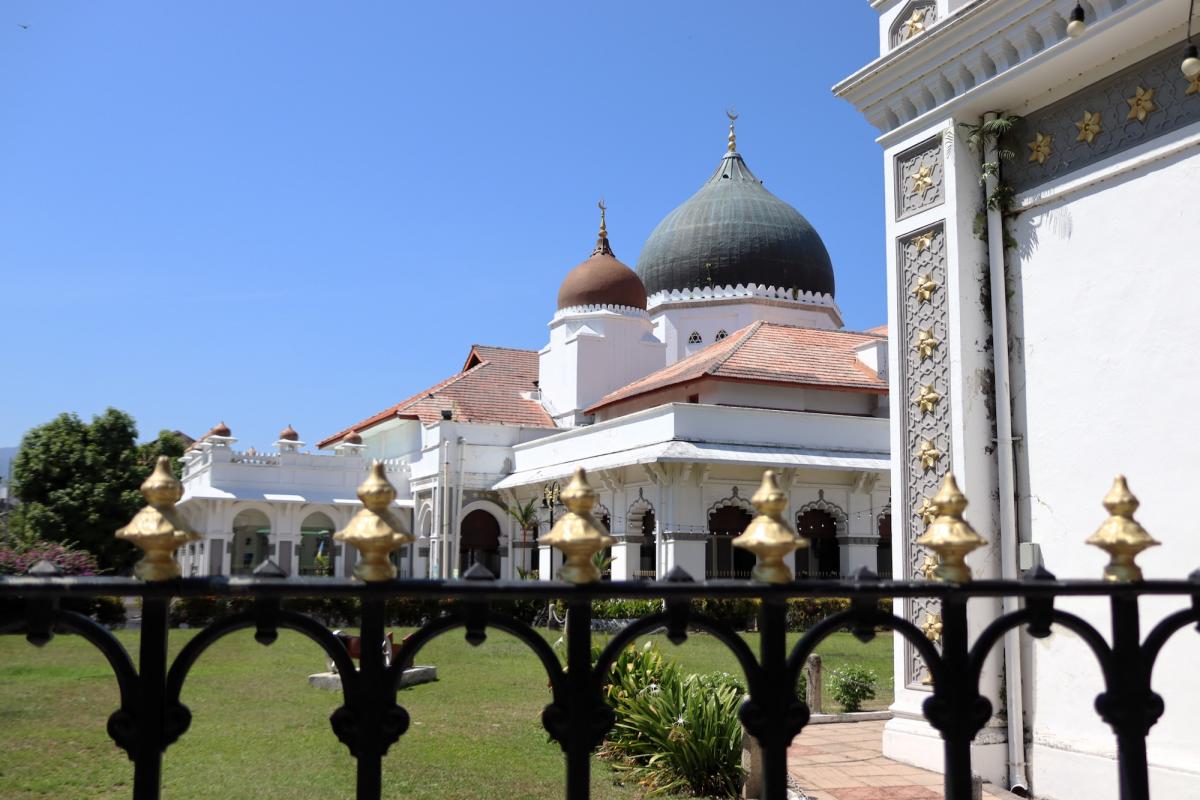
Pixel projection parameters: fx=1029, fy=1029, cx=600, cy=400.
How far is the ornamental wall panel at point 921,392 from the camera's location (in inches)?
258

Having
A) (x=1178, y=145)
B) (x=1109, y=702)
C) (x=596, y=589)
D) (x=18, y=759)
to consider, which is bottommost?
(x=18, y=759)

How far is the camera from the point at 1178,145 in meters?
5.45

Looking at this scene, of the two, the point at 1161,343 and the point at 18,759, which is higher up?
the point at 1161,343

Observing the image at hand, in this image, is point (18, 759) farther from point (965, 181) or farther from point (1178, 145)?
point (1178, 145)

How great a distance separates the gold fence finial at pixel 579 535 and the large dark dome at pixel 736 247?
27.5 meters

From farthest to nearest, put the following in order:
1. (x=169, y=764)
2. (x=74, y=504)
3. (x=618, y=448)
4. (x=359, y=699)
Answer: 1. (x=74, y=504)
2. (x=618, y=448)
3. (x=169, y=764)
4. (x=359, y=699)

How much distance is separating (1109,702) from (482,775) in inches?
207

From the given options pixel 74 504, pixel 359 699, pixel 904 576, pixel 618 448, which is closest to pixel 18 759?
pixel 904 576

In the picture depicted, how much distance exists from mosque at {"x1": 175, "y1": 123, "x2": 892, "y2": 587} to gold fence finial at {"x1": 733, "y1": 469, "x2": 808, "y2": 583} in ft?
59.3

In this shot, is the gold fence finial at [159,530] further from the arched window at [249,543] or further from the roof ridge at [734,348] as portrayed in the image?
the arched window at [249,543]

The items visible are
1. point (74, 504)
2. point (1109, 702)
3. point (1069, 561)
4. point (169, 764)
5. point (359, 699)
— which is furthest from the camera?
point (74, 504)

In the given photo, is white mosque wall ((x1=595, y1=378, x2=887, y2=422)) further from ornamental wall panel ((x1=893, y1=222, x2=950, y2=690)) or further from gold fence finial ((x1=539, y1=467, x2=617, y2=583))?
gold fence finial ((x1=539, y1=467, x2=617, y2=583))

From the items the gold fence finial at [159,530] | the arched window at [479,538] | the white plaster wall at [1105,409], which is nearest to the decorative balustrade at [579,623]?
the gold fence finial at [159,530]

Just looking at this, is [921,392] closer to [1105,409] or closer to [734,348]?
[1105,409]
